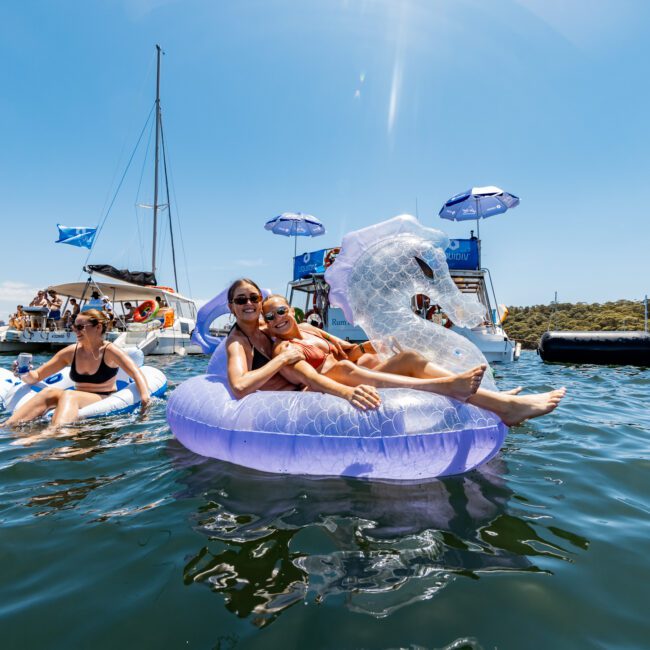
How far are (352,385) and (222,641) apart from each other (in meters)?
1.96

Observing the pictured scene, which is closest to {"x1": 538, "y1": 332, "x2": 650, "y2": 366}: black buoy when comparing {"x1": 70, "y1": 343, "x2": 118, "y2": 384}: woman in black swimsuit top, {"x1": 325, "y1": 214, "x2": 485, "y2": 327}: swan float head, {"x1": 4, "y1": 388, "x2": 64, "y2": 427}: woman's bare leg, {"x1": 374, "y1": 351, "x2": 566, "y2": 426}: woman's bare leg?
{"x1": 325, "y1": 214, "x2": 485, "y2": 327}: swan float head

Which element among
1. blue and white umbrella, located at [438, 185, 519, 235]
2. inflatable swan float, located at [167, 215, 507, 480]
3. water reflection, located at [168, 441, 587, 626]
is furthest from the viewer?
blue and white umbrella, located at [438, 185, 519, 235]

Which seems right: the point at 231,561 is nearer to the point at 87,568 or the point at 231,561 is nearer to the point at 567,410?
the point at 87,568

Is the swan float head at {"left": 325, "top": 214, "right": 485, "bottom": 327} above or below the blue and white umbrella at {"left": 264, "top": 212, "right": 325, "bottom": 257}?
below

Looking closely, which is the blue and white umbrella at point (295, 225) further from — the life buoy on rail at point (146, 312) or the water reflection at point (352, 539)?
the water reflection at point (352, 539)

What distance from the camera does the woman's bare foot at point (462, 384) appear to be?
2643 millimetres

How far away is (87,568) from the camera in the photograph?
1827 millimetres

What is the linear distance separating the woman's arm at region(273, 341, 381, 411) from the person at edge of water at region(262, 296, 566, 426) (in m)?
0.01

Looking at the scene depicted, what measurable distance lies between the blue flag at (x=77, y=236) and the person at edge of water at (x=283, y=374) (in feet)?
50.8

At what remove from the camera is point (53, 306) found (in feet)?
55.4

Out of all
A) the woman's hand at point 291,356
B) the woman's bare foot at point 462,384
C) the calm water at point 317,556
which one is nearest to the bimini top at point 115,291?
the calm water at point 317,556

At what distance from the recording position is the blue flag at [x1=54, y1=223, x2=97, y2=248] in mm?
16047

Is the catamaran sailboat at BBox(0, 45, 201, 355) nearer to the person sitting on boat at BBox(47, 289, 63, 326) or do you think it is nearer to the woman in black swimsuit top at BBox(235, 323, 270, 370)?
the person sitting on boat at BBox(47, 289, 63, 326)

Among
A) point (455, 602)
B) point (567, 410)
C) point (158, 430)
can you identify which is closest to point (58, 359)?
point (158, 430)
